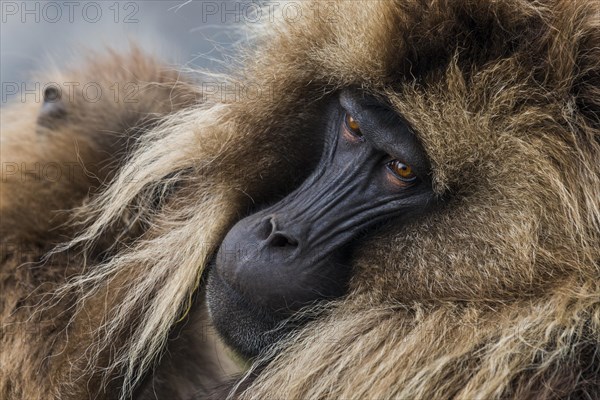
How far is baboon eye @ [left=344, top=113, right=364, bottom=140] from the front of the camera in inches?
96.5

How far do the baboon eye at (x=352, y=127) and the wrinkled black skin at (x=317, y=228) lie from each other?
0.04ft

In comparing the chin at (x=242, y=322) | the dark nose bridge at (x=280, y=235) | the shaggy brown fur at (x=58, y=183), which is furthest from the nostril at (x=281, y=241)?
the shaggy brown fur at (x=58, y=183)

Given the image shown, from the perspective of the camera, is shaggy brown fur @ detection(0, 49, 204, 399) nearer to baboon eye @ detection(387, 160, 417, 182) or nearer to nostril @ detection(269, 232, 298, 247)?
nostril @ detection(269, 232, 298, 247)

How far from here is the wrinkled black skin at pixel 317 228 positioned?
2322mm

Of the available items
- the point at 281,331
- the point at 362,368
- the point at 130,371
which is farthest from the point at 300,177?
the point at 130,371

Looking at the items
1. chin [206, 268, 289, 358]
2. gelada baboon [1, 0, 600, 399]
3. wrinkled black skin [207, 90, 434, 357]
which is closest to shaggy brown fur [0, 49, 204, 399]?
gelada baboon [1, 0, 600, 399]

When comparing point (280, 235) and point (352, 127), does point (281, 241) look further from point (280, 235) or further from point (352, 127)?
point (352, 127)

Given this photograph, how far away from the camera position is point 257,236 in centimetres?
239

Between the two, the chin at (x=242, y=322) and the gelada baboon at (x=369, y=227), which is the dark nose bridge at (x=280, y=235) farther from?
the chin at (x=242, y=322)

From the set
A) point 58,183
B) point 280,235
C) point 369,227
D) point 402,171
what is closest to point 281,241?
point 280,235

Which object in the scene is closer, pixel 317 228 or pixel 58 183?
pixel 317 228

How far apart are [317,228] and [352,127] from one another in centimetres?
34

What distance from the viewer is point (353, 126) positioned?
246cm

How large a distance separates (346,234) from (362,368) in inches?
15.6
